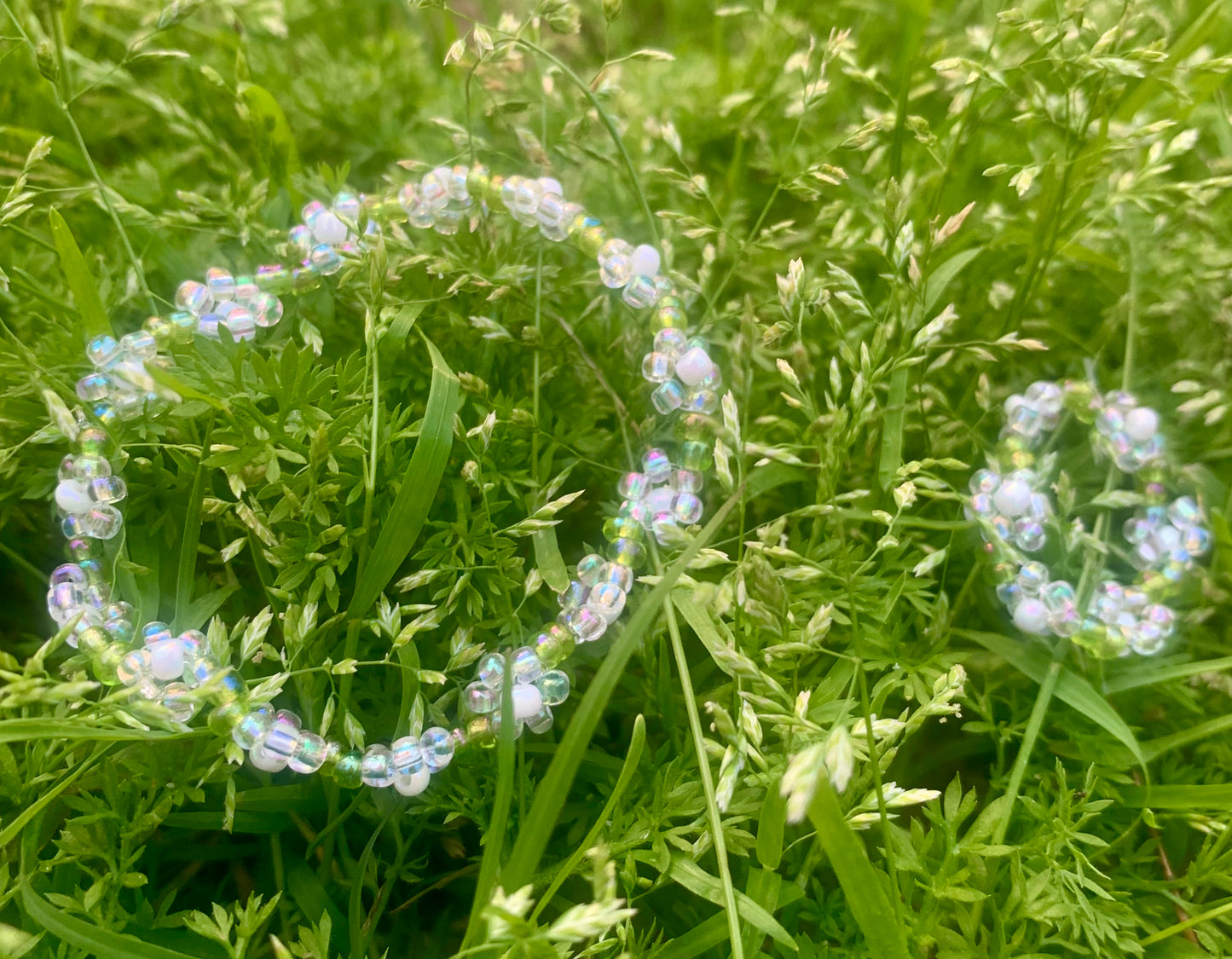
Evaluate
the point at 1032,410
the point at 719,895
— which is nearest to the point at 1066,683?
the point at 1032,410

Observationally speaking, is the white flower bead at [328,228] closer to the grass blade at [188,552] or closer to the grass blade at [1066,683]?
the grass blade at [188,552]

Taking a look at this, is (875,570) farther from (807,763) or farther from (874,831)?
(807,763)

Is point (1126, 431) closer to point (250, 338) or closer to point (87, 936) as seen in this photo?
point (250, 338)

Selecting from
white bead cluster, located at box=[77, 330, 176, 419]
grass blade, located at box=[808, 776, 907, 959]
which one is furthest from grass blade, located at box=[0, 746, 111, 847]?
grass blade, located at box=[808, 776, 907, 959]

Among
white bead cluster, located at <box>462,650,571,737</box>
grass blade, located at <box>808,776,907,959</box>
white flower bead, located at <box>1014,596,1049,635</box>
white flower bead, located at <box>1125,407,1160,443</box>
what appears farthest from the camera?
white flower bead, located at <box>1125,407,1160,443</box>

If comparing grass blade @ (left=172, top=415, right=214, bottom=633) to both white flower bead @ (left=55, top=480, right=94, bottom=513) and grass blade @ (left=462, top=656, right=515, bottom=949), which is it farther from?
grass blade @ (left=462, top=656, right=515, bottom=949)

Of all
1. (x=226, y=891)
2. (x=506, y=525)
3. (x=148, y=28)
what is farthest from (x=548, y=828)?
(x=148, y=28)
